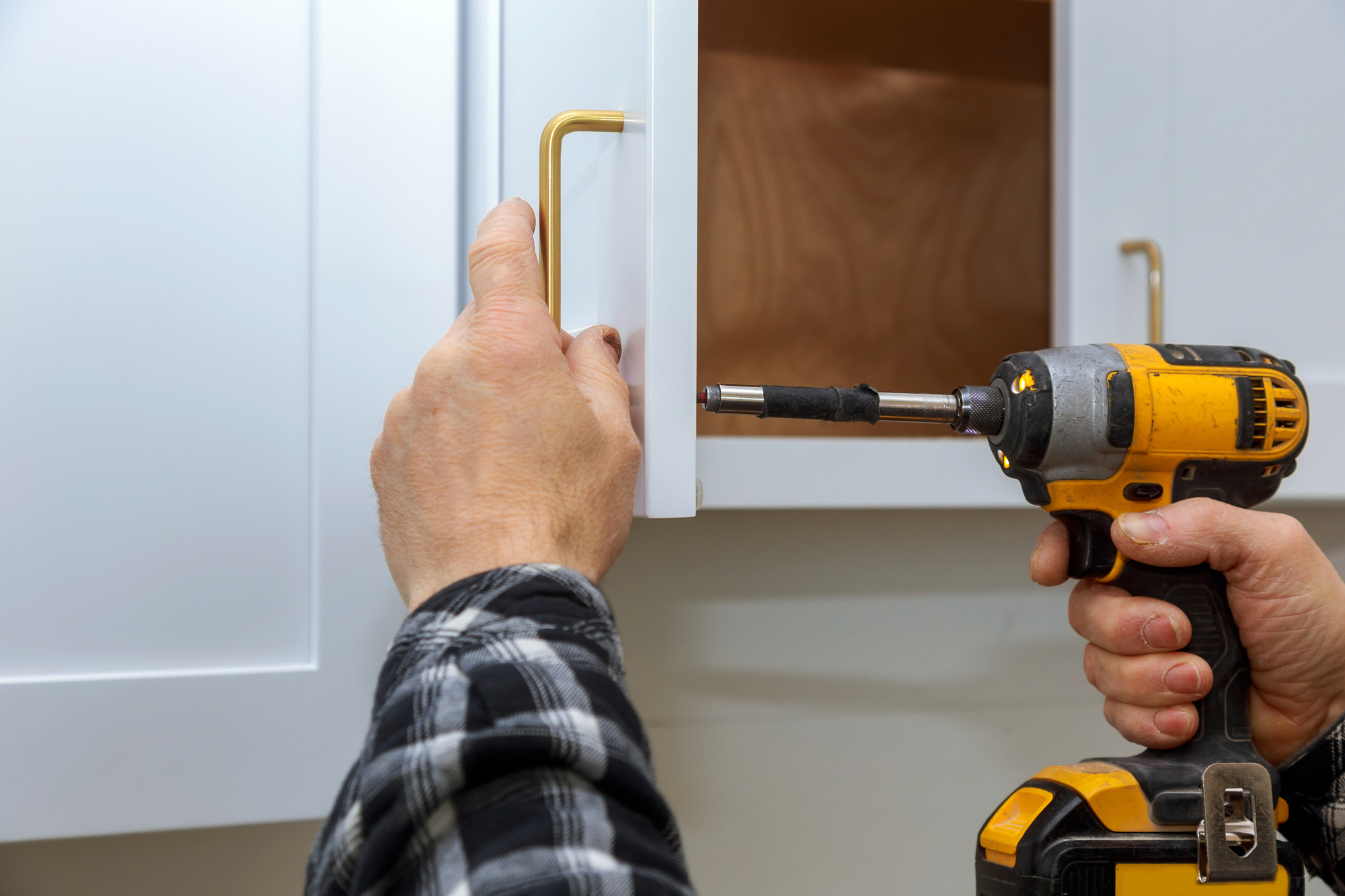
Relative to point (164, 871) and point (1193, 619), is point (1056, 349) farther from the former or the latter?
point (164, 871)

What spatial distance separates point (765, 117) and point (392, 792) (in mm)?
885

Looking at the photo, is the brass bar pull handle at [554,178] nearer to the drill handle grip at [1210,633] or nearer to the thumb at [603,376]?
the thumb at [603,376]

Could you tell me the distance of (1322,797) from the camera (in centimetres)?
58

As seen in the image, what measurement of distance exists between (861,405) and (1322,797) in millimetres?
427

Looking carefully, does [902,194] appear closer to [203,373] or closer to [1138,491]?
[1138,491]

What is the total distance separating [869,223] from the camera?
3.42ft

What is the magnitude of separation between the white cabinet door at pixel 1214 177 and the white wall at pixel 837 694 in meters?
0.29

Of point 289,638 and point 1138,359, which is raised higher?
point 1138,359

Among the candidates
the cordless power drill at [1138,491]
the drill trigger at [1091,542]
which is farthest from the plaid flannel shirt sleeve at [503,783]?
the drill trigger at [1091,542]

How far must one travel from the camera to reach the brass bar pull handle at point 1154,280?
73cm

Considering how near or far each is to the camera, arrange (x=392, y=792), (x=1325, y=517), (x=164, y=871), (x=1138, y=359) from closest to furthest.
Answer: (x=392, y=792)
(x=1138, y=359)
(x=164, y=871)
(x=1325, y=517)

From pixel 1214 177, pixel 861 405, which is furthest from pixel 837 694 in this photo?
pixel 1214 177

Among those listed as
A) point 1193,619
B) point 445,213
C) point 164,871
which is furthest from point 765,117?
point 164,871

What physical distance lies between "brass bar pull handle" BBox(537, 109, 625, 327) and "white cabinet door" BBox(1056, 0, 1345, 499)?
47 centimetres
